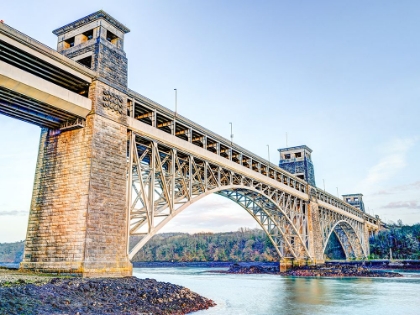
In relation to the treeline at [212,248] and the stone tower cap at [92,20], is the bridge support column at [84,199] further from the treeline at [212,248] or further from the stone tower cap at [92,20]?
the treeline at [212,248]

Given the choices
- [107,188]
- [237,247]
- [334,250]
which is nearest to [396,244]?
[334,250]

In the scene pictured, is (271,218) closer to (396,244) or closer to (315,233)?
(315,233)

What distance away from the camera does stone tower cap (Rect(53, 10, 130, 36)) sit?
2191cm

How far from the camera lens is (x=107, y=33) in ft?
73.6

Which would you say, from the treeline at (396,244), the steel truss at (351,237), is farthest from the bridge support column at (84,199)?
the treeline at (396,244)

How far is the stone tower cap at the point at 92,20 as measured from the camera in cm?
2191

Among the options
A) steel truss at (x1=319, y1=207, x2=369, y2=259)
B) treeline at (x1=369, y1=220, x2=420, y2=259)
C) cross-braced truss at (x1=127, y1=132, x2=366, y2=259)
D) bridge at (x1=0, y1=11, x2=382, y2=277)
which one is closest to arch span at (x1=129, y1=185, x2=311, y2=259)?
cross-braced truss at (x1=127, y1=132, x2=366, y2=259)

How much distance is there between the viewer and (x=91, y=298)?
41.9 feet

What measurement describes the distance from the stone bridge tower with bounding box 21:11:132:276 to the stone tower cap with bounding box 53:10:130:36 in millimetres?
57

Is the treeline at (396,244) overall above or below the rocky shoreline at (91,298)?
above

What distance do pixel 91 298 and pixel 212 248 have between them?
122373mm

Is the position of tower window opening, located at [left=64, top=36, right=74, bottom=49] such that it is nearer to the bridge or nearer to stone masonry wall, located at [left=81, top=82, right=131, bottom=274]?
the bridge

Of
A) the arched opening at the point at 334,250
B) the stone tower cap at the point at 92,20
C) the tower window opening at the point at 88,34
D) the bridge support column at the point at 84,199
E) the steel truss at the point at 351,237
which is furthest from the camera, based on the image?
the arched opening at the point at 334,250

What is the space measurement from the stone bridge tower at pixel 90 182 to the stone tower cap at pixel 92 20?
0.19ft
